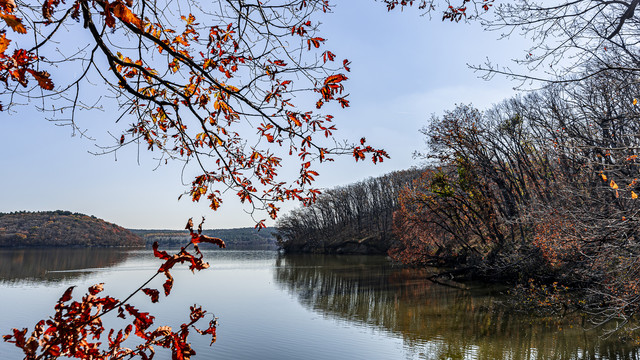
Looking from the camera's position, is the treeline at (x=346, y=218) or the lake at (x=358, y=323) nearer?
the lake at (x=358, y=323)

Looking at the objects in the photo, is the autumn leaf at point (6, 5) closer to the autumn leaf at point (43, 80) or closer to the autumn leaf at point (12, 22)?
the autumn leaf at point (12, 22)

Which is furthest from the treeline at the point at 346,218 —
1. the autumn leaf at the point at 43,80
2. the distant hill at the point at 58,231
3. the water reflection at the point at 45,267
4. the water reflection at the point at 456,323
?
the distant hill at the point at 58,231

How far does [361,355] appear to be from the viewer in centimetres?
941

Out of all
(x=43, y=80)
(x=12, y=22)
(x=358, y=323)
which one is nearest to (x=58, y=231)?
(x=358, y=323)

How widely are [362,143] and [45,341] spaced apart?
3.20 m

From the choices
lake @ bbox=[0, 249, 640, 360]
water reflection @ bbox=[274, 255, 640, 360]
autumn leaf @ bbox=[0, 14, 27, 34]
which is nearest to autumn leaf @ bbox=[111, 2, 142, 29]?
autumn leaf @ bbox=[0, 14, 27, 34]

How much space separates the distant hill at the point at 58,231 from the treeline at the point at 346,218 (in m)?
69.0

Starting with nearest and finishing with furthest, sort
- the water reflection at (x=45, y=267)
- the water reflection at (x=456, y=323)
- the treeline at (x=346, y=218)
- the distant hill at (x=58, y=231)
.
Result: 1. the water reflection at (x=456, y=323)
2. the water reflection at (x=45, y=267)
3. the treeline at (x=346, y=218)
4. the distant hill at (x=58, y=231)

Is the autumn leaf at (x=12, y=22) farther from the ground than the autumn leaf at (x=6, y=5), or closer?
closer

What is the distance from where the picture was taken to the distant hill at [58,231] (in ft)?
334

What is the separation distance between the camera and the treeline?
216ft

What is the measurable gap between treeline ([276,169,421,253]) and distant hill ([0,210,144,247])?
226 ft

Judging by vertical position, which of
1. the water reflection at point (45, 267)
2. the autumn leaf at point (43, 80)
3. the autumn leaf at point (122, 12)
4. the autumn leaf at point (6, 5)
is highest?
the autumn leaf at point (122, 12)

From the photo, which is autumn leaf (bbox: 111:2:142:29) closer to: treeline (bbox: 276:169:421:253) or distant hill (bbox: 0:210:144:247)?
treeline (bbox: 276:169:421:253)
